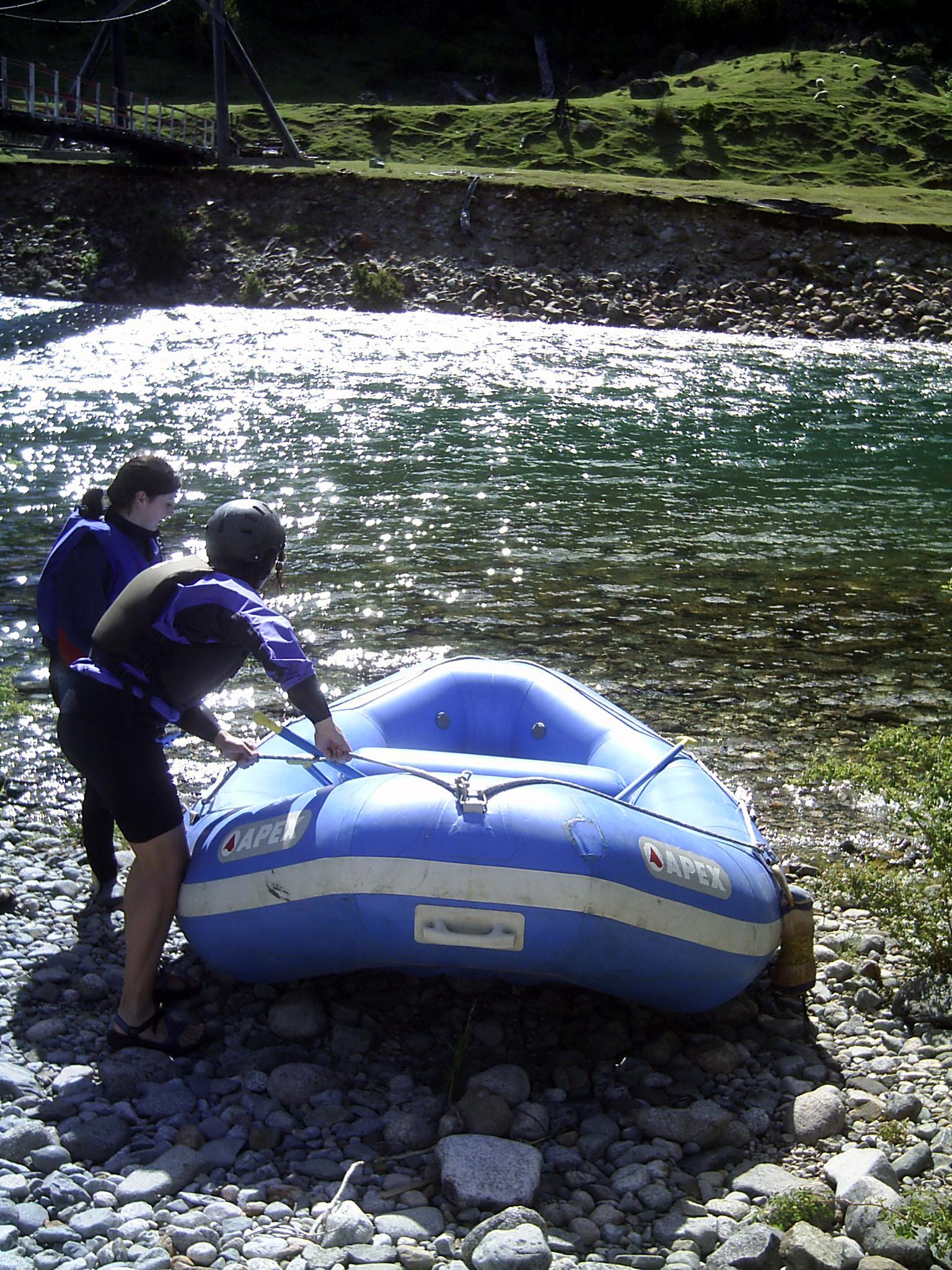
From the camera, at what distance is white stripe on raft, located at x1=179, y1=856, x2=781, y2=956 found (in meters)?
3.76

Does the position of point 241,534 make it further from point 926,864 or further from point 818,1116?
point 926,864

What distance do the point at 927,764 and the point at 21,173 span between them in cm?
3352

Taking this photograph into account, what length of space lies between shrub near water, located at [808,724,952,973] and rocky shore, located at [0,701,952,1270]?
178 millimetres

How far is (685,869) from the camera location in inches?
160

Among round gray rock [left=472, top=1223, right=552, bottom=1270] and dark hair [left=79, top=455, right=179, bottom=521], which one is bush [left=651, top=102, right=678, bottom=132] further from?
round gray rock [left=472, top=1223, right=552, bottom=1270]

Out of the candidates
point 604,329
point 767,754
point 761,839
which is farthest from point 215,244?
point 761,839

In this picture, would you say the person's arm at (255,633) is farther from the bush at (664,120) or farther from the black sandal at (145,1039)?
the bush at (664,120)

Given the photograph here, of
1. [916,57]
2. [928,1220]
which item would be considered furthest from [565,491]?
[916,57]

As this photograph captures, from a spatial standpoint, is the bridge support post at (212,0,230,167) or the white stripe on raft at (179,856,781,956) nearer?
the white stripe on raft at (179,856,781,956)

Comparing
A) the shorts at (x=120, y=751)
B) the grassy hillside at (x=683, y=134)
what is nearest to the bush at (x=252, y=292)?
the grassy hillside at (x=683, y=134)

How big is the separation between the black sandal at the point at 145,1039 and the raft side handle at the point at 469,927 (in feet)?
2.92

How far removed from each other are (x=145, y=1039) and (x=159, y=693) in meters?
1.11

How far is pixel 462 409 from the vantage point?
18.1 meters

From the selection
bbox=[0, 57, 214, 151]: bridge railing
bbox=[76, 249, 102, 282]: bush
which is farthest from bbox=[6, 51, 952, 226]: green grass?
bbox=[76, 249, 102, 282]: bush
